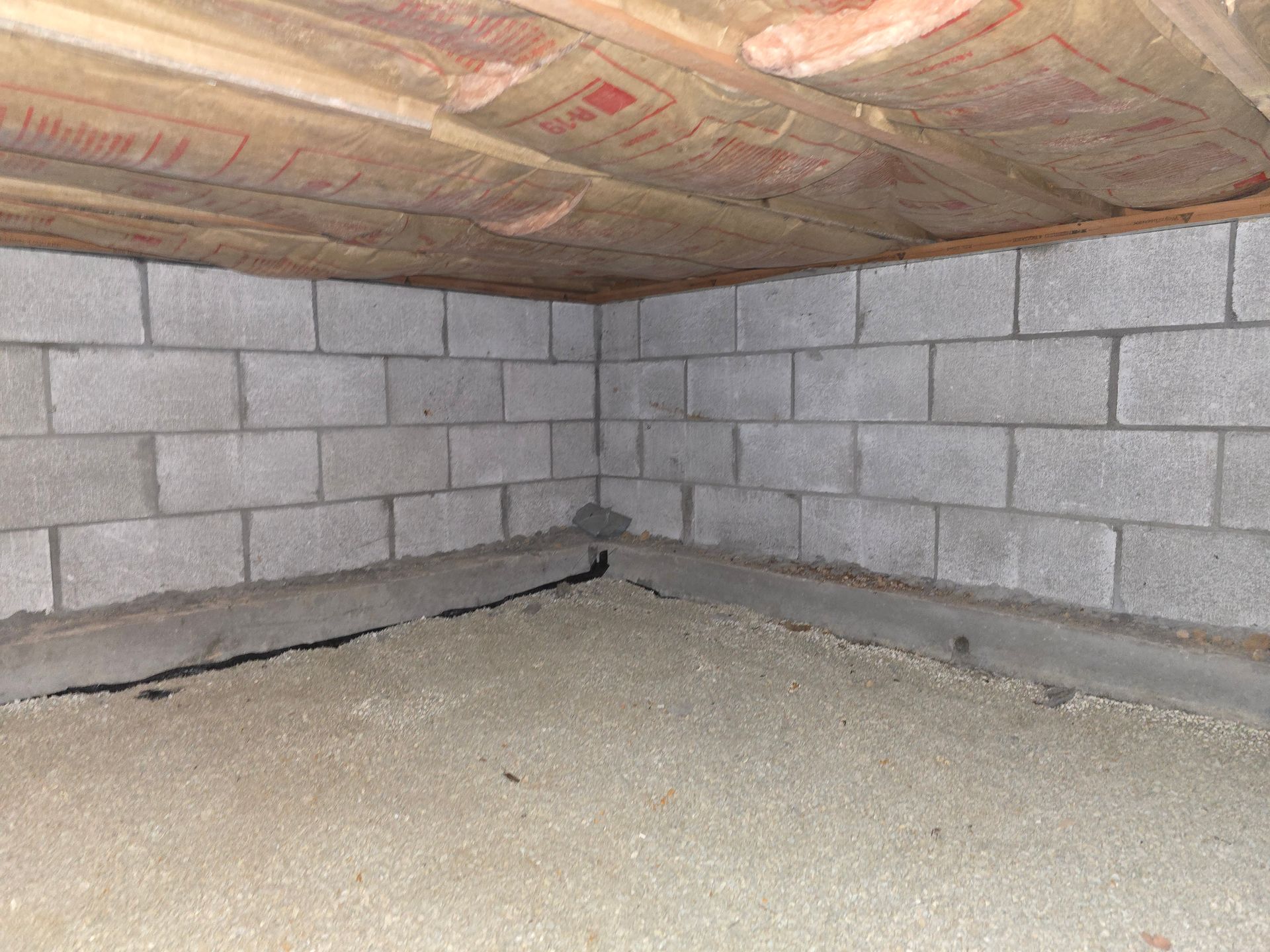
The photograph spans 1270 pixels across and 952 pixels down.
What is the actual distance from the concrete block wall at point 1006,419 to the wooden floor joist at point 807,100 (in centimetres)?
34

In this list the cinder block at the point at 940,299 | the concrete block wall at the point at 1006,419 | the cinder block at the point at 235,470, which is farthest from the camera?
the cinder block at the point at 235,470

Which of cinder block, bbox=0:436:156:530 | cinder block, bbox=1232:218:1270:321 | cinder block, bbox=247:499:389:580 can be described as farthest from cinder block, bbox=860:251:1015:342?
cinder block, bbox=0:436:156:530

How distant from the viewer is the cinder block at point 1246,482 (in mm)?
2184

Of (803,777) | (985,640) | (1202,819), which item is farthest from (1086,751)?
(803,777)

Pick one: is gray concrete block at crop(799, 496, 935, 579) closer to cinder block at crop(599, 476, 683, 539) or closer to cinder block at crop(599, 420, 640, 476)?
cinder block at crop(599, 476, 683, 539)

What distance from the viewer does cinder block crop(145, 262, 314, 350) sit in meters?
2.69

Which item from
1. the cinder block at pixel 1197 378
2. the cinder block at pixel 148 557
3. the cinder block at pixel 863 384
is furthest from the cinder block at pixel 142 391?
the cinder block at pixel 1197 378

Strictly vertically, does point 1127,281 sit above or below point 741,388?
above

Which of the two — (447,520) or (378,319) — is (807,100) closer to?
(378,319)

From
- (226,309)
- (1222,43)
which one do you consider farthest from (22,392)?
(1222,43)

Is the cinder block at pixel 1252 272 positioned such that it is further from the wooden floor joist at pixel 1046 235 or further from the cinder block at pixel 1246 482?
the cinder block at pixel 1246 482

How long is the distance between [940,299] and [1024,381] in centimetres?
43

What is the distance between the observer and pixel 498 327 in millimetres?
3627

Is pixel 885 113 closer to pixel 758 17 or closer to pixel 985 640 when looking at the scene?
pixel 758 17
